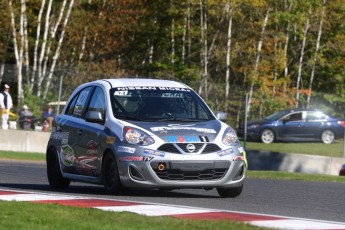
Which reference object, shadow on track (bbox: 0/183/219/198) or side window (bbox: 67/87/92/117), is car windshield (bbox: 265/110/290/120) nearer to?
shadow on track (bbox: 0/183/219/198)

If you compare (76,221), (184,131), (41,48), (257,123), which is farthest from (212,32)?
(76,221)

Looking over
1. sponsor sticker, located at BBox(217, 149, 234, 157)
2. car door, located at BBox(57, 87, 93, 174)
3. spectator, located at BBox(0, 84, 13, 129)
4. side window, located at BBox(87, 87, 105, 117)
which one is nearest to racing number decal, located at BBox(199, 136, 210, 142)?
sponsor sticker, located at BBox(217, 149, 234, 157)

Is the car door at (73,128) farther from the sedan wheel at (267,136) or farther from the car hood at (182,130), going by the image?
the sedan wheel at (267,136)

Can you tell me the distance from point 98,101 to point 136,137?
1.57 m

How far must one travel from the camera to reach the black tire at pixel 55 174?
17.0m

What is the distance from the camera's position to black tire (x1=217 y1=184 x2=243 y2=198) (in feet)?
50.7

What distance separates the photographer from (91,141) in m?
15.8

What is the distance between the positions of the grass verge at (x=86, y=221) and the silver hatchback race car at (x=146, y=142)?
2458 millimetres

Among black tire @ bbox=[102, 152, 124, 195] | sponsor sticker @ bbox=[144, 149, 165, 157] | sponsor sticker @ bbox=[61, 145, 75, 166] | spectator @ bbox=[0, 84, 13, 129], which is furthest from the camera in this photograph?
spectator @ bbox=[0, 84, 13, 129]

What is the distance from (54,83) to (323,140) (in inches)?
352

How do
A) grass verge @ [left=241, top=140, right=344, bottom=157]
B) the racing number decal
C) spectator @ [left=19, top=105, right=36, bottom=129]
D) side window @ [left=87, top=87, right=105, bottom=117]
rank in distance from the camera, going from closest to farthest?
1. the racing number decal
2. side window @ [left=87, top=87, right=105, bottom=117]
3. grass verge @ [left=241, top=140, right=344, bottom=157]
4. spectator @ [left=19, top=105, right=36, bottom=129]

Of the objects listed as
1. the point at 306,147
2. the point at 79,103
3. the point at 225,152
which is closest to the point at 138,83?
the point at 79,103

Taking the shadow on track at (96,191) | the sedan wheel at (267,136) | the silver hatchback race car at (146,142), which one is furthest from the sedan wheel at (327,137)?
the silver hatchback race car at (146,142)

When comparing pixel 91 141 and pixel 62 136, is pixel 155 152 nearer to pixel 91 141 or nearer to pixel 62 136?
pixel 91 141
